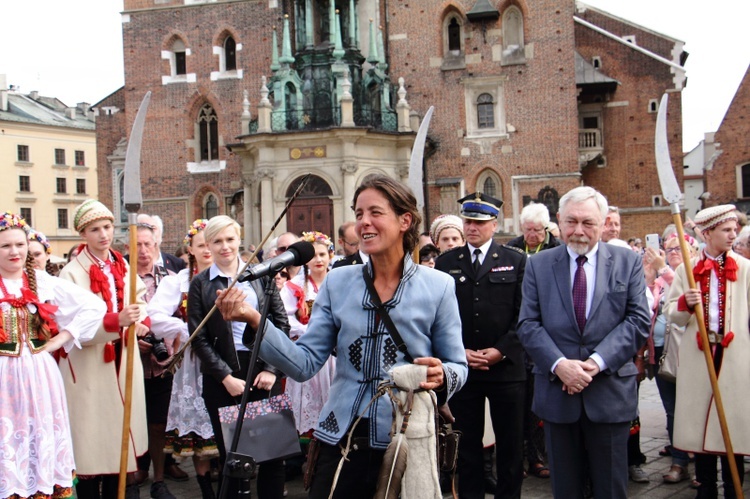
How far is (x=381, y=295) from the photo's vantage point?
3811mm

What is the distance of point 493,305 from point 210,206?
26.9 meters

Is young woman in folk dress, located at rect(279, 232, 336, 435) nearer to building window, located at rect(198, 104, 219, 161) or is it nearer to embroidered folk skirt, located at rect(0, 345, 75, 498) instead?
embroidered folk skirt, located at rect(0, 345, 75, 498)

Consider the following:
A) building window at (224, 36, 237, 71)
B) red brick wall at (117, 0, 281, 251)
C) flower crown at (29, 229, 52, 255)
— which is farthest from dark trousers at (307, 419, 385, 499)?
building window at (224, 36, 237, 71)

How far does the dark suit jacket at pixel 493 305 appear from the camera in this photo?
19.9 feet

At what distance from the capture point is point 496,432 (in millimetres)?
6035

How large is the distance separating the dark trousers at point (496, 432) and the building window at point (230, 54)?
27.5m

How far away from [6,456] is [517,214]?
81.3ft

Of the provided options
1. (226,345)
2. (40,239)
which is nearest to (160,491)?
(226,345)

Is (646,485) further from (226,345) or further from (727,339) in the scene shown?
(226,345)

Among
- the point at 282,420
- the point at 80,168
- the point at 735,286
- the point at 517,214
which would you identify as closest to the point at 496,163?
the point at 517,214

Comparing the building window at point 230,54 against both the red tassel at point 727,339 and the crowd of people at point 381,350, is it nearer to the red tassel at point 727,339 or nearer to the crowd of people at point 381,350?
the crowd of people at point 381,350

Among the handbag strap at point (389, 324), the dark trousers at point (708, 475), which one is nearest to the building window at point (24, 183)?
the dark trousers at point (708, 475)

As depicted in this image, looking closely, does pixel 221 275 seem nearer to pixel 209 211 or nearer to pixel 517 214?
pixel 517 214

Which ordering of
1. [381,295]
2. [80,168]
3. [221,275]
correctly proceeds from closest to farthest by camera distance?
[381,295] → [221,275] → [80,168]
